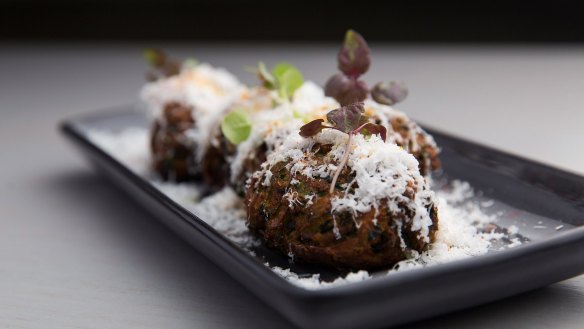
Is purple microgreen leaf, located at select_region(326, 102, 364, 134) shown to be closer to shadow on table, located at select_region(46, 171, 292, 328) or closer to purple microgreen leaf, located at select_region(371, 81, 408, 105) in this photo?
purple microgreen leaf, located at select_region(371, 81, 408, 105)

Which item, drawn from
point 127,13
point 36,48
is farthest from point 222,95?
point 127,13

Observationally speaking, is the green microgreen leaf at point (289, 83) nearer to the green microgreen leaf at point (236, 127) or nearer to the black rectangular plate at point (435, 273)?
the green microgreen leaf at point (236, 127)

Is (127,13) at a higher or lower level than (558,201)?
higher

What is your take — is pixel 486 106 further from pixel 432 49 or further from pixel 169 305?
pixel 169 305

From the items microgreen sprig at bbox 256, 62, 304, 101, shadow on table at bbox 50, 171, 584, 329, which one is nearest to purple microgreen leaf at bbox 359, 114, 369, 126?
shadow on table at bbox 50, 171, 584, 329

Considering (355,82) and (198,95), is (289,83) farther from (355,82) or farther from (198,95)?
(198,95)
